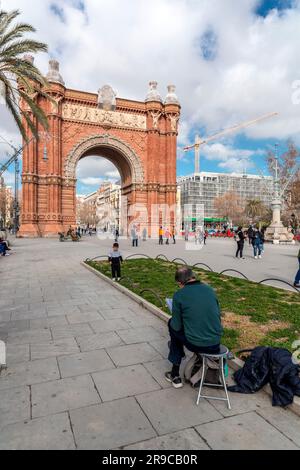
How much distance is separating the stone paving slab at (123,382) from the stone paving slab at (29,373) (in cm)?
58

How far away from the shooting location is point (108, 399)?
117 inches

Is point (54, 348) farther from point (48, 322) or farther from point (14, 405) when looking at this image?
point (14, 405)

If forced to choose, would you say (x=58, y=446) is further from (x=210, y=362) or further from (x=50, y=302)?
(x=50, y=302)

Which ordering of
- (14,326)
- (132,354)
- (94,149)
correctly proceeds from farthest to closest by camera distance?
1. (94,149)
2. (14,326)
3. (132,354)

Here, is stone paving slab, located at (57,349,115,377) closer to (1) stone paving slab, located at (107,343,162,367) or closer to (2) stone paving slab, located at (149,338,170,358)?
(1) stone paving slab, located at (107,343,162,367)

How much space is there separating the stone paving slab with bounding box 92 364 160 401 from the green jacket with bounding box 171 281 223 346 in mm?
818

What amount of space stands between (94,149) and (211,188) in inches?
2858

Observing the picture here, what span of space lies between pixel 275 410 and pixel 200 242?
24112 millimetres

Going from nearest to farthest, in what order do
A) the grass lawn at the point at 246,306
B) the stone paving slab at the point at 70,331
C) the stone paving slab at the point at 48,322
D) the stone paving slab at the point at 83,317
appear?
the grass lawn at the point at 246,306
the stone paving slab at the point at 70,331
the stone paving slab at the point at 48,322
the stone paving slab at the point at 83,317

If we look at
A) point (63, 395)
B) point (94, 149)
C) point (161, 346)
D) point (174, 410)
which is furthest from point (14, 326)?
point (94, 149)

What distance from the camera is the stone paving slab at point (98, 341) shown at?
14.2 ft

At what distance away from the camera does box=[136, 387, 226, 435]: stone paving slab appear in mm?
2582

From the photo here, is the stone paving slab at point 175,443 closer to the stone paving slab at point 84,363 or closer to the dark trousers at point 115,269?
the stone paving slab at point 84,363

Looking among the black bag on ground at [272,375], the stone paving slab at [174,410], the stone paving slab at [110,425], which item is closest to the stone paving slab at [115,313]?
the stone paving slab at [174,410]
